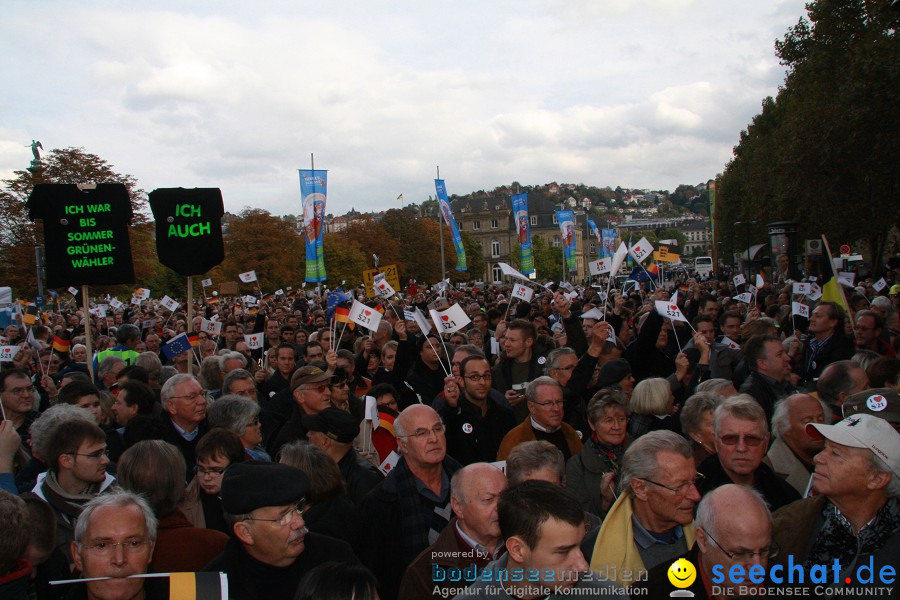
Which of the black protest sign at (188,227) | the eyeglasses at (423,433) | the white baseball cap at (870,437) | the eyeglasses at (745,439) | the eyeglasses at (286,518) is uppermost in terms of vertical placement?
the black protest sign at (188,227)

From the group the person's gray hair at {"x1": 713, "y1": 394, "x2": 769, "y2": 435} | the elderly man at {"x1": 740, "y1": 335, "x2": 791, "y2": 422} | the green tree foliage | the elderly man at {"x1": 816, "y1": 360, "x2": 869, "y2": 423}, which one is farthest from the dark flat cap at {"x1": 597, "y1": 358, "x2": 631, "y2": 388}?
the green tree foliage

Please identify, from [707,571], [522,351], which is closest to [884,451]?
[707,571]

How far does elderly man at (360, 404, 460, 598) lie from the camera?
14.0ft

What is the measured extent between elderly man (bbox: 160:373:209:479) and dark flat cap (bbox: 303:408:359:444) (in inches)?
53.1

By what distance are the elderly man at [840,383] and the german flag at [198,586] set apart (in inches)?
175

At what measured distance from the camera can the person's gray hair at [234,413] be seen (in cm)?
548

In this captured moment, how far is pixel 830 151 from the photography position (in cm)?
2311

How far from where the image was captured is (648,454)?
3.82 meters

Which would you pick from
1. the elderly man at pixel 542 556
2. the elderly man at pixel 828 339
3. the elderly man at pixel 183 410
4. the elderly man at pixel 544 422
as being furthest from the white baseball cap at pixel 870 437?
the elderly man at pixel 828 339

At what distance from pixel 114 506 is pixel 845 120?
23424 mm

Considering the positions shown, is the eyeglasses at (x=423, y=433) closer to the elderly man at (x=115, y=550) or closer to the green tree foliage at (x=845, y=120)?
the elderly man at (x=115, y=550)

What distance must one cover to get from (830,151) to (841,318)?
1664 centimetres

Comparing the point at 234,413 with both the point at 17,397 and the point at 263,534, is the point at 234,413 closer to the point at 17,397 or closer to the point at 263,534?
the point at 263,534

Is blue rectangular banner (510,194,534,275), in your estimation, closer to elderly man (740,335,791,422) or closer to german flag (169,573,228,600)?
elderly man (740,335,791,422)
